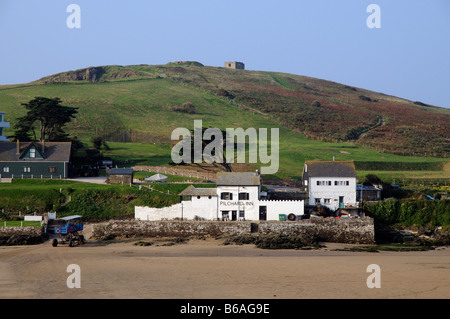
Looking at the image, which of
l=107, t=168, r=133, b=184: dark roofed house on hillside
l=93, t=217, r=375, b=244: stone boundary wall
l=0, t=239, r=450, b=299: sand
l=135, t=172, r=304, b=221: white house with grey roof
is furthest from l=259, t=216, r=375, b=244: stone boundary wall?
l=107, t=168, r=133, b=184: dark roofed house on hillside

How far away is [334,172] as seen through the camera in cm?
5150

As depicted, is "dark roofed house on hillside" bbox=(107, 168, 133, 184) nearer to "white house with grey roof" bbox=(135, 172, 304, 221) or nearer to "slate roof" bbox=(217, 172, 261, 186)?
"white house with grey roof" bbox=(135, 172, 304, 221)

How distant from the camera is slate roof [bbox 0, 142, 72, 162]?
195ft

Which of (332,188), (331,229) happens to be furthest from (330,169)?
(331,229)

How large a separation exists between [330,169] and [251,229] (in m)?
11.6

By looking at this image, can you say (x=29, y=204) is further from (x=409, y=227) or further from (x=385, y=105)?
(x=385, y=105)

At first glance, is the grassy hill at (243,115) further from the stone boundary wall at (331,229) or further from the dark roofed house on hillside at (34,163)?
the stone boundary wall at (331,229)

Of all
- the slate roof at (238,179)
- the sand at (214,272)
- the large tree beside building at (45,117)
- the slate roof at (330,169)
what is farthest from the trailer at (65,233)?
the large tree beside building at (45,117)

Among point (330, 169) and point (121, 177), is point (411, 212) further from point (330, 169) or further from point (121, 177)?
point (121, 177)

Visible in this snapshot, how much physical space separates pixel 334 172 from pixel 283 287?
25.3 metres

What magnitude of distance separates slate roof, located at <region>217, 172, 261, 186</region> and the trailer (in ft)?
42.1

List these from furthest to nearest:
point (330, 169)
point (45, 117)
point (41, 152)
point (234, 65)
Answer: point (234, 65), point (45, 117), point (41, 152), point (330, 169)

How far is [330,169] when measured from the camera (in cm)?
5197
